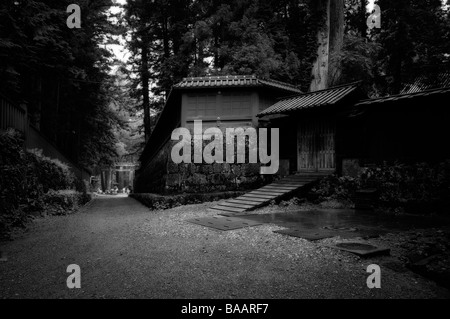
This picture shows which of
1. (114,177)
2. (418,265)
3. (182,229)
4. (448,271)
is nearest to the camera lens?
(448,271)

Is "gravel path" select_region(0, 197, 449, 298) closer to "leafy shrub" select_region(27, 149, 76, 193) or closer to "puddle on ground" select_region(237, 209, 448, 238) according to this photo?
"puddle on ground" select_region(237, 209, 448, 238)

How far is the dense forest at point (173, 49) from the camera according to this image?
1238cm

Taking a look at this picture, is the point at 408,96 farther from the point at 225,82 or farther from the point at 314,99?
the point at 225,82

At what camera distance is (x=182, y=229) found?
710 centimetres

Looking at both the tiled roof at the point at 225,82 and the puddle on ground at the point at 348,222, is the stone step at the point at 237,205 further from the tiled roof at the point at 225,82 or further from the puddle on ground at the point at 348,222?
the tiled roof at the point at 225,82

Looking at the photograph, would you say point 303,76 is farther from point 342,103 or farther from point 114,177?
point 114,177

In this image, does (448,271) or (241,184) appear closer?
(448,271)

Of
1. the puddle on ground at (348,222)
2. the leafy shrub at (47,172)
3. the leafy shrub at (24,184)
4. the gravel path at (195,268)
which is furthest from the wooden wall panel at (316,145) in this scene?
the leafy shrub at (47,172)

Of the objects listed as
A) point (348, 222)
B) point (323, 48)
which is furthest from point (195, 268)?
point (323, 48)

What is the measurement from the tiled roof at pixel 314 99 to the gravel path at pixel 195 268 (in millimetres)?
6928

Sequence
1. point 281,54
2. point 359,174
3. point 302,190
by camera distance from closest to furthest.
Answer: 1. point 359,174
2. point 302,190
3. point 281,54

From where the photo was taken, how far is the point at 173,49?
2523 centimetres

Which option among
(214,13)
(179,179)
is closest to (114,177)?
(214,13)

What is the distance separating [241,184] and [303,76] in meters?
11.2
